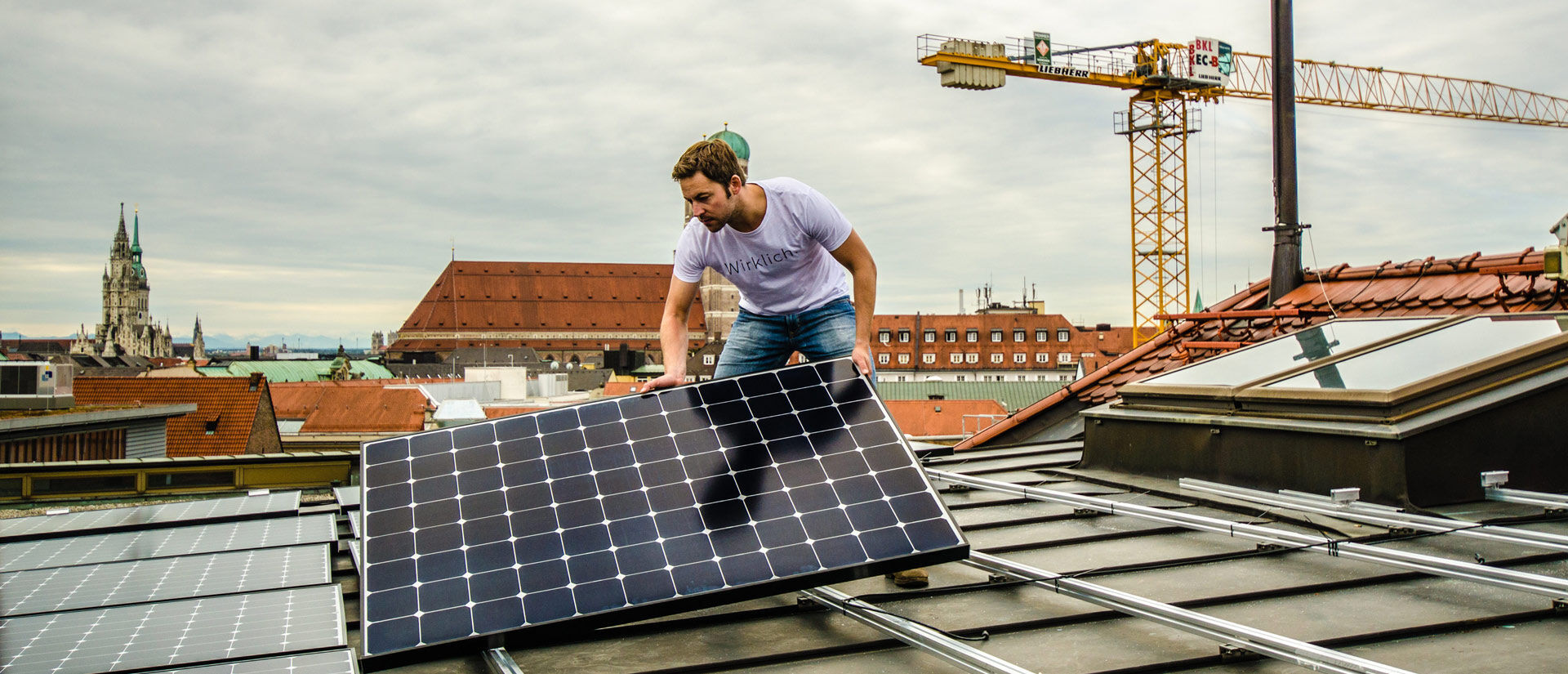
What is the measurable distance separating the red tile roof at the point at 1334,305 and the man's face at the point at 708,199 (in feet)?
22.0

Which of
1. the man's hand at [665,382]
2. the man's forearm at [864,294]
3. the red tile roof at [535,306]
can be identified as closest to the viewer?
the man's hand at [665,382]

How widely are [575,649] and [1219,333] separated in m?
11.7

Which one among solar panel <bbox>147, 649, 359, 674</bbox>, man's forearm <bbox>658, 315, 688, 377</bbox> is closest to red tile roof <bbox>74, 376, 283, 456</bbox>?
man's forearm <bbox>658, 315, 688, 377</bbox>

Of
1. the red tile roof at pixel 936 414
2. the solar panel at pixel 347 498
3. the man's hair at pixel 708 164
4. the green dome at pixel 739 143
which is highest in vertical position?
the green dome at pixel 739 143

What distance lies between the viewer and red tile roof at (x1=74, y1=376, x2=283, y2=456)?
3925cm

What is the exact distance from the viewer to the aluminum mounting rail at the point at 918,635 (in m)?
3.32

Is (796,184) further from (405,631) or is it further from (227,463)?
(227,463)

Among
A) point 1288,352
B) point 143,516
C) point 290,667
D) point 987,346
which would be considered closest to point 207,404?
point 143,516

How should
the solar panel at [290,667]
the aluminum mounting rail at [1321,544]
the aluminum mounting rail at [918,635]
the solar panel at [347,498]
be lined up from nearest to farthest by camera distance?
the aluminum mounting rail at [918,635] < the solar panel at [290,667] < the aluminum mounting rail at [1321,544] < the solar panel at [347,498]

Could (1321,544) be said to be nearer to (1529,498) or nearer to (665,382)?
(1529,498)

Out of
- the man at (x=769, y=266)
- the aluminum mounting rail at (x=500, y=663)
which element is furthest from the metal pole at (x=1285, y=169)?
the aluminum mounting rail at (x=500, y=663)

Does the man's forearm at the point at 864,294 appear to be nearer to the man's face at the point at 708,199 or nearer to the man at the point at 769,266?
the man at the point at 769,266

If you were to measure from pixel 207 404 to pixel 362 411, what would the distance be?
1199 inches

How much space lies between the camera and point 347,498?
762 cm
